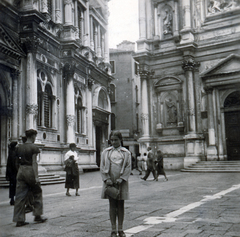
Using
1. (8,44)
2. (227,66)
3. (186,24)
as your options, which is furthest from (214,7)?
(8,44)

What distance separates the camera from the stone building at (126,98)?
38.1 metres

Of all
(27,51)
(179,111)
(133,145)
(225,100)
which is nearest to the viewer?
(27,51)

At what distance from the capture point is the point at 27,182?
6172 mm

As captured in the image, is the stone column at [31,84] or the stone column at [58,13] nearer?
the stone column at [31,84]

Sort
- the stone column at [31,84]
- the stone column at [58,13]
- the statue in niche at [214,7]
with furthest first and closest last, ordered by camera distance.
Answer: the statue in niche at [214,7] → the stone column at [58,13] → the stone column at [31,84]

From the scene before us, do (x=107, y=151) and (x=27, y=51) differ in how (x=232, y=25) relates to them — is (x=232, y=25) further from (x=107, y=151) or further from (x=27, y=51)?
(x=107, y=151)

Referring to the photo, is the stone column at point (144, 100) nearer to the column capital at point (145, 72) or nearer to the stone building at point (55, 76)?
the column capital at point (145, 72)

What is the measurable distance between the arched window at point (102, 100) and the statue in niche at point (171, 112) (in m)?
6.11

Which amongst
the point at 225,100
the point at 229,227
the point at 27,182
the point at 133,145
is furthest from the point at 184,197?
the point at 133,145

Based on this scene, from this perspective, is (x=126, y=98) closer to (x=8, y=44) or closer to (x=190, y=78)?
(x=190, y=78)

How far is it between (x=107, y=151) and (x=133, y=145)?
32.8m

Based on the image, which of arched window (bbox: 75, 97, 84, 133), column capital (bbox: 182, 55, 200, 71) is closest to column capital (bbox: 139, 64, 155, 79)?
column capital (bbox: 182, 55, 200, 71)

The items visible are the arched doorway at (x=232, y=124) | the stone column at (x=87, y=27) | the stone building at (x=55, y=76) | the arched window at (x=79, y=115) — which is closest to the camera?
the stone building at (x=55, y=76)

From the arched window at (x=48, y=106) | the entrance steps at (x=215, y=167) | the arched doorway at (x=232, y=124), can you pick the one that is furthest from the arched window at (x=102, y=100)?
the arched doorway at (x=232, y=124)
